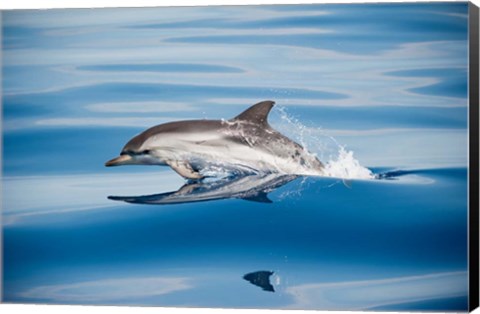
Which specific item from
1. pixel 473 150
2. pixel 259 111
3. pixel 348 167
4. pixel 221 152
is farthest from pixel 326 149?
pixel 473 150

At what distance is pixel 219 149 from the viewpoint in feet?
30.9

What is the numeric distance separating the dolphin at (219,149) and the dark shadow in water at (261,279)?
0.76m

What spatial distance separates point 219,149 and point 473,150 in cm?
190

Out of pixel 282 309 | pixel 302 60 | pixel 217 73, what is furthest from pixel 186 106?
pixel 282 309

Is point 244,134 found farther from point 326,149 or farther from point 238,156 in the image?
point 326,149

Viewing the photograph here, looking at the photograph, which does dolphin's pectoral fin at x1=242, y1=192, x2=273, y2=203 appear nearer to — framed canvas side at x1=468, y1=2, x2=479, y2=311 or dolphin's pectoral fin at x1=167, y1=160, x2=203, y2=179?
dolphin's pectoral fin at x1=167, y1=160, x2=203, y2=179

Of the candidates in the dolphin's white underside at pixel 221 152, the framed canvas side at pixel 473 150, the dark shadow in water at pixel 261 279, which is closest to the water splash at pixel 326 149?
the dolphin's white underside at pixel 221 152

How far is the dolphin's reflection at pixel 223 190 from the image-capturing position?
9.30 m

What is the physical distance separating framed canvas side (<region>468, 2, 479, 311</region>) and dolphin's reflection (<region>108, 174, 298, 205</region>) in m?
1.32

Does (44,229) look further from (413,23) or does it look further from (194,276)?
(413,23)

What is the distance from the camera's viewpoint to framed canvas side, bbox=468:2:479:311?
902cm

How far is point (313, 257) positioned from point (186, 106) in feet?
4.91

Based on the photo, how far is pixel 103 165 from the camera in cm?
949

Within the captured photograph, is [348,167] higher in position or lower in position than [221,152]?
lower
